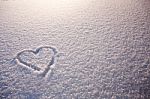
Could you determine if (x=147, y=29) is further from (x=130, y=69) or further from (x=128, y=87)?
(x=128, y=87)

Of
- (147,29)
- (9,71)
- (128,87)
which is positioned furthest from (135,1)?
(9,71)

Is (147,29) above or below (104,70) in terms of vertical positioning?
above

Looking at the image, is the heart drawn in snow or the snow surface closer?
the snow surface

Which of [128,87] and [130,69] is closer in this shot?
[128,87]

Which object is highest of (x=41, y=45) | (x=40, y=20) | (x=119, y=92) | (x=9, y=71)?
(x=40, y=20)

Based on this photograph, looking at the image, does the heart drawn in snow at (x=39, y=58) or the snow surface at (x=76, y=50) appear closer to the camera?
the snow surface at (x=76, y=50)
